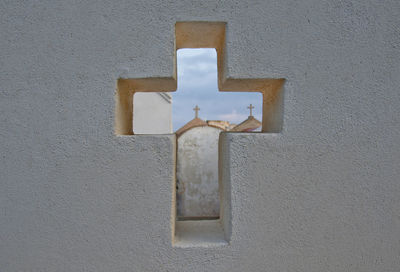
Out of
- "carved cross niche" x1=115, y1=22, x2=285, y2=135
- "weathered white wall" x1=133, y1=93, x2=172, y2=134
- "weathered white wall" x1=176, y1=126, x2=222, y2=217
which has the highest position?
"weathered white wall" x1=133, y1=93, x2=172, y2=134

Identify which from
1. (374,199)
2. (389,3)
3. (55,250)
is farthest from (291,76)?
(55,250)

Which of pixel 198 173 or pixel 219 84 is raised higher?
pixel 219 84

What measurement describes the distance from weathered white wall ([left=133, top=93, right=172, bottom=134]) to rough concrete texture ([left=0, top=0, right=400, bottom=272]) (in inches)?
272

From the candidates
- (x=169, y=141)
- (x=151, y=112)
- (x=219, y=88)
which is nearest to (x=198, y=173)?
(x=219, y=88)

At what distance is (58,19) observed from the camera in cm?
123

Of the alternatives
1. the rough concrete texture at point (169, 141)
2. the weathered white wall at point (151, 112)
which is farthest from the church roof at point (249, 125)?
the rough concrete texture at point (169, 141)

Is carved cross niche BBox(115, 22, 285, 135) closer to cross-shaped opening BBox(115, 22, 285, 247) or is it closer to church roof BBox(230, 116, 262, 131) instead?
cross-shaped opening BBox(115, 22, 285, 247)

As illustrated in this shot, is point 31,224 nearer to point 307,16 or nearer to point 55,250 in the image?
point 55,250

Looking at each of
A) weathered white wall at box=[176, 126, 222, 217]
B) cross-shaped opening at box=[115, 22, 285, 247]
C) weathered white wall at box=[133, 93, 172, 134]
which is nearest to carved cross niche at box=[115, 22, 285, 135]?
cross-shaped opening at box=[115, 22, 285, 247]

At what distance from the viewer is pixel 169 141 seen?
1.20m

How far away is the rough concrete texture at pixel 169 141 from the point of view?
121 centimetres

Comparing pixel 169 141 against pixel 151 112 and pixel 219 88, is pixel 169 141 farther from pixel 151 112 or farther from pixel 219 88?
pixel 151 112

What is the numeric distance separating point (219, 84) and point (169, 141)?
0.47 m

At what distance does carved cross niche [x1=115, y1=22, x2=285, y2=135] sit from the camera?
49.0 inches
